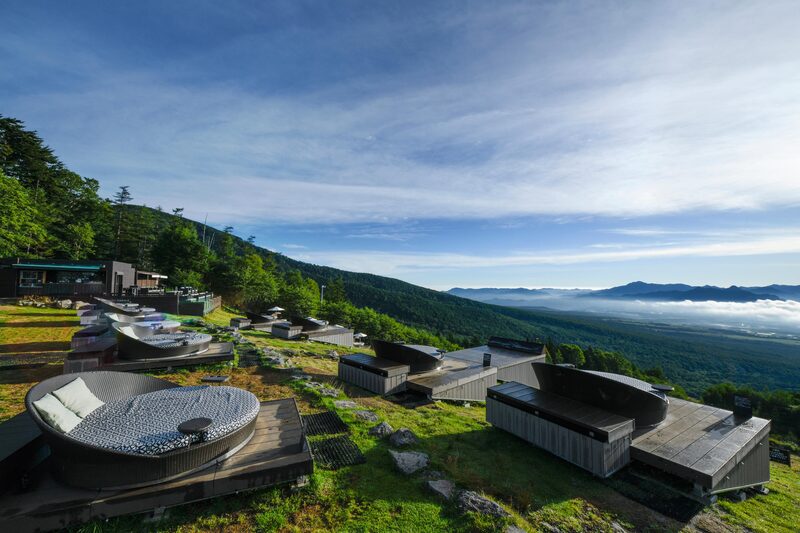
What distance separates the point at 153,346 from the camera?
30.0 feet

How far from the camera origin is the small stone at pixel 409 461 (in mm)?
5090

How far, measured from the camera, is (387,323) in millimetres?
46469

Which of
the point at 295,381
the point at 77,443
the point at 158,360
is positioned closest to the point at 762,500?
the point at 295,381

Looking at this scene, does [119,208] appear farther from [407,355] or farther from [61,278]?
[407,355]

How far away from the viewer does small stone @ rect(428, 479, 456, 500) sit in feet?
15.0

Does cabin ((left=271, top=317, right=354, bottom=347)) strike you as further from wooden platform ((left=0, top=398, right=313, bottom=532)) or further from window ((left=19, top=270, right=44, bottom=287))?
window ((left=19, top=270, right=44, bottom=287))

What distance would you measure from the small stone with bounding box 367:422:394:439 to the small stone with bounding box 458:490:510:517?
2.13 m

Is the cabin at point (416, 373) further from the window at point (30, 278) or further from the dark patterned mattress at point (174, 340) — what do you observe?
the window at point (30, 278)

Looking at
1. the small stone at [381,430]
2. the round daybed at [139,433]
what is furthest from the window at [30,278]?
the small stone at [381,430]

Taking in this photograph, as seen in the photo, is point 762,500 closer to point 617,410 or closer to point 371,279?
point 617,410

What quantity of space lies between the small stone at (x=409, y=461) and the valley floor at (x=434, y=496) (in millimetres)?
122

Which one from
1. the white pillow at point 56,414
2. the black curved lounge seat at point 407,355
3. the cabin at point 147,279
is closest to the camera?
the white pillow at point 56,414

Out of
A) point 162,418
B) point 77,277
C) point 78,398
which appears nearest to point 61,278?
point 77,277

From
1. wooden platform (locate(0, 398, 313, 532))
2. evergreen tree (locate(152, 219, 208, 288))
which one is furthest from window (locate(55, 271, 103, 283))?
A: wooden platform (locate(0, 398, 313, 532))
